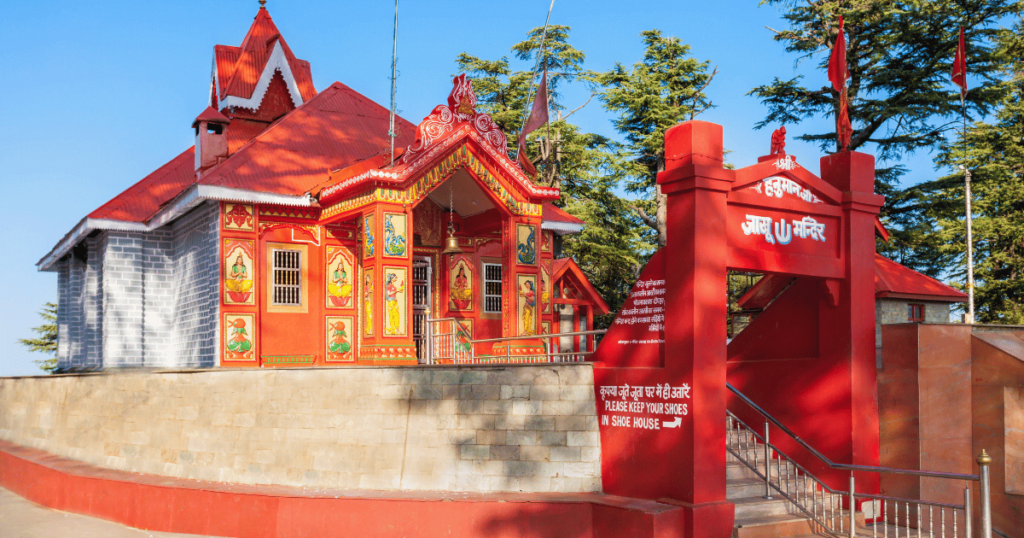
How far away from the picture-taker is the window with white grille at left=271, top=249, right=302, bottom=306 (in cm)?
1677

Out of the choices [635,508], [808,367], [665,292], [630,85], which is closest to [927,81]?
[630,85]

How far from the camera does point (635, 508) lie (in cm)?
971

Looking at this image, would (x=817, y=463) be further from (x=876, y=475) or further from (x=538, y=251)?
(x=538, y=251)

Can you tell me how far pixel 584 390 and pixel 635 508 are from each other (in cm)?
196

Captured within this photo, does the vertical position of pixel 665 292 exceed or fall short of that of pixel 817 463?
it exceeds it

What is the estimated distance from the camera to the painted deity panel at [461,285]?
18.0 m

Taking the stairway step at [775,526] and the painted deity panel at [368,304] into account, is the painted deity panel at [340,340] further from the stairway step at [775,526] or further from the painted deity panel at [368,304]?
the stairway step at [775,526]

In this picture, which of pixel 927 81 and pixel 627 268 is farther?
pixel 627 268

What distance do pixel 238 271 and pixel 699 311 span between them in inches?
384

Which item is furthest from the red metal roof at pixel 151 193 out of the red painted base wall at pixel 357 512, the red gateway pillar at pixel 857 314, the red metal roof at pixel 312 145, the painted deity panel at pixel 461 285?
the red gateway pillar at pixel 857 314

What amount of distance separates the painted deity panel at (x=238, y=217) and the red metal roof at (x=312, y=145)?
510mm

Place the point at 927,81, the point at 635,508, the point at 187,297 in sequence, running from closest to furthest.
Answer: the point at 635,508 < the point at 187,297 < the point at 927,81

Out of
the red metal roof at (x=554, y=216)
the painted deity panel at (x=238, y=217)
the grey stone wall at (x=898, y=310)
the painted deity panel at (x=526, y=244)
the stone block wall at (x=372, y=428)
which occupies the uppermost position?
the red metal roof at (x=554, y=216)

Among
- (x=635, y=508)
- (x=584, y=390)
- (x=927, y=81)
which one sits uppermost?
(x=927, y=81)
